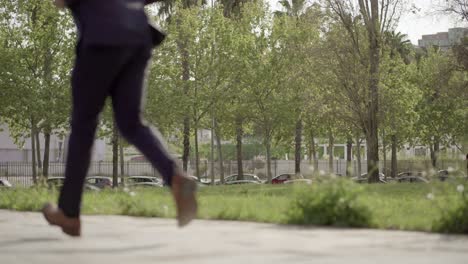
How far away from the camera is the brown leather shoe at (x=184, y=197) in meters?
4.80

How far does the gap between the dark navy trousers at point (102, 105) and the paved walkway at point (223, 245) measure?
372mm

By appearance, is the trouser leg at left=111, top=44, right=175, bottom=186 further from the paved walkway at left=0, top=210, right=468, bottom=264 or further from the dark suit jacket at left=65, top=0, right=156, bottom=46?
the paved walkway at left=0, top=210, right=468, bottom=264

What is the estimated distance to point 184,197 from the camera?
4.80 metres

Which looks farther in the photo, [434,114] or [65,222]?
[434,114]

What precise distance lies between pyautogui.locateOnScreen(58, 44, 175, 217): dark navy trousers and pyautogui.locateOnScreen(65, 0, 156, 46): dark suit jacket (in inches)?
2.2

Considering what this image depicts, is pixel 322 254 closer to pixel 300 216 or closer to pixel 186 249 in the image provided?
pixel 186 249

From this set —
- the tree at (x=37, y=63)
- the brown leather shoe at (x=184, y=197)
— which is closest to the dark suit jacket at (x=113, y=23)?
the brown leather shoe at (x=184, y=197)

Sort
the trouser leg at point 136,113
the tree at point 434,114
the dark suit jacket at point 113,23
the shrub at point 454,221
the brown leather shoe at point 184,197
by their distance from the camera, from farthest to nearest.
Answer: the tree at point 434,114 < the shrub at point 454,221 < the trouser leg at point 136,113 < the brown leather shoe at point 184,197 < the dark suit jacket at point 113,23

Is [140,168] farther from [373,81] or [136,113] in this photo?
[136,113]

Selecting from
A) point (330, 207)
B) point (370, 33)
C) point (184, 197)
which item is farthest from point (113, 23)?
point (370, 33)

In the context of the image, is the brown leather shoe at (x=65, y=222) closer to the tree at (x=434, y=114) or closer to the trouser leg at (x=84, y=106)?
the trouser leg at (x=84, y=106)

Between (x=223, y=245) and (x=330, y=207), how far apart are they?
186 cm

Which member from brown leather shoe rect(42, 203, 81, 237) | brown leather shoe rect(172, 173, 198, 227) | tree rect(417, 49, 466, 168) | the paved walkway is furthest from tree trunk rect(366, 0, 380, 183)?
brown leather shoe rect(172, 173, 198, 227)

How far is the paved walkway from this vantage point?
409 cm
